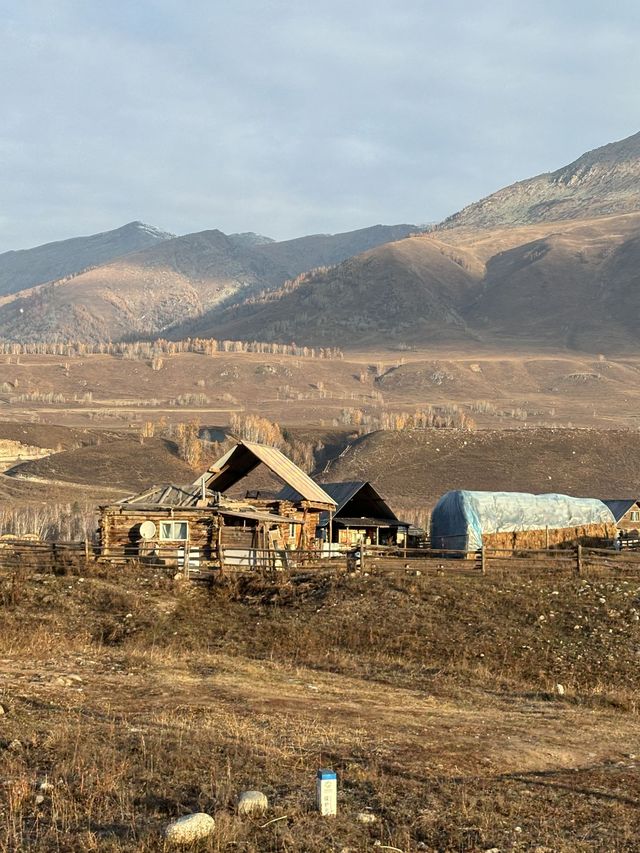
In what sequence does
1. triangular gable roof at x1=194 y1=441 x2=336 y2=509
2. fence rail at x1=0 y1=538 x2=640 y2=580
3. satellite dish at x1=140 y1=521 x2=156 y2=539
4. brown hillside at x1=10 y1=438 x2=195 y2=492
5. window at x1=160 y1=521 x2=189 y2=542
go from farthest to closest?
brown hillside at x1=10 y1=438 x2=195 y2=492 → triangular gable roof at x1=194 y1=441 x2=336 y2=509 → window at x1=160 y1=521 x2=189 y2=542 → satellite dish at x1=140 y1=521 x2=156 y2=539 → fence rail at x1=0 y1=538 x2=640 y2=580

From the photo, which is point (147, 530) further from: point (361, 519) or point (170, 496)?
point (361, 519)

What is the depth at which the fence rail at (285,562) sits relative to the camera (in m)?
33.1

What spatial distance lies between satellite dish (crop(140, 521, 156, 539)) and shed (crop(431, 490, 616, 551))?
17777mm

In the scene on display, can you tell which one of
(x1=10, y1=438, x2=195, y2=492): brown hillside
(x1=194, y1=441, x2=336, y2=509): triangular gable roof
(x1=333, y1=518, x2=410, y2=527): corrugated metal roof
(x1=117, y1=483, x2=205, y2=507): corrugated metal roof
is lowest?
(x1=333, y1=518, x2=410, y2=527): corrugated metal roof

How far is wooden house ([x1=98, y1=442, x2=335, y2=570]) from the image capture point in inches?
1500

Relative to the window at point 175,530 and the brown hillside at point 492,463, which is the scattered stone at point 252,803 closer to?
the window at point 175,530

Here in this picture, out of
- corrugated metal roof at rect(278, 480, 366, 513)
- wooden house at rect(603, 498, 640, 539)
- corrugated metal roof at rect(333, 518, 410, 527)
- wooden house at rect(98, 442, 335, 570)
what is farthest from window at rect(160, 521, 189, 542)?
wooden house at rect(603, 498, 640, 539)

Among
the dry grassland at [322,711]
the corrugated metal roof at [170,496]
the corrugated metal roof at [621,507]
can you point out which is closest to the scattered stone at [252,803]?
the dry grassland at [322,711]

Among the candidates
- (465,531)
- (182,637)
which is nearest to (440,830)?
(182,637)

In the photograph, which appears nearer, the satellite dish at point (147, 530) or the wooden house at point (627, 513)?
the satellite dish at point (147, 530)

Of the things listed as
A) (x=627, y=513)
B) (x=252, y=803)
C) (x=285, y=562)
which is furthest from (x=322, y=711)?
(x=627, y=513)

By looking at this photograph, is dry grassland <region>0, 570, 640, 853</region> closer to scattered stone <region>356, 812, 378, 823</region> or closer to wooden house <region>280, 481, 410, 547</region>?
scattered stone <region>356, 812, 378, 823</region>

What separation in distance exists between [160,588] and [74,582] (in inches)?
100.0

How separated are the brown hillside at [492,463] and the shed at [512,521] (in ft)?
189
